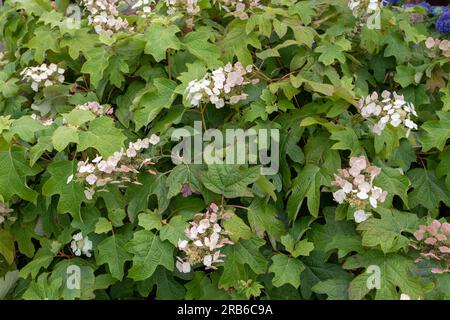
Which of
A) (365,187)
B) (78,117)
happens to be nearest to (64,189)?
(78,117)

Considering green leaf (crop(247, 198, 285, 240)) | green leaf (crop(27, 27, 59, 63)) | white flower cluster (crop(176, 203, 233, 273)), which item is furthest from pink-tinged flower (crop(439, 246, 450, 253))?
green leaf (crop(27, 27, 59, 63))

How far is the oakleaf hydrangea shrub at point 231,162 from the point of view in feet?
5.33

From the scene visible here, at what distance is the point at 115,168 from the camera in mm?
1697

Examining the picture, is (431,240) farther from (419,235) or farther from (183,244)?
(183,244)

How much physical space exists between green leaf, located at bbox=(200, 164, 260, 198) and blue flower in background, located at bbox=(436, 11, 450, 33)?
4.09 ft

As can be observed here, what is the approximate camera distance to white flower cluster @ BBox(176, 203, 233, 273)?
1.54 metres

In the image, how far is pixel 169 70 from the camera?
2025 mm

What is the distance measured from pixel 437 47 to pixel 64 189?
1.40 metres

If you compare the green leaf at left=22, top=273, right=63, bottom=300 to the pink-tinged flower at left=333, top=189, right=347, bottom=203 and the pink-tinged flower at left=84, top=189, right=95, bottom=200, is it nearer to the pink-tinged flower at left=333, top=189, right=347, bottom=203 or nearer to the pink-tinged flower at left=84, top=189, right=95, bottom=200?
the pink-tinged flower at left=84, top=189, right=95, bottom=200

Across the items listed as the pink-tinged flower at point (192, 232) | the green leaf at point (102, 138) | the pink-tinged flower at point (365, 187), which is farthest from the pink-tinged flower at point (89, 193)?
the pink-tinged flower at point (365, 187)

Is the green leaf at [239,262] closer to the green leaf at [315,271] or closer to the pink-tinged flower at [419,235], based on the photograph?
the green leaf at [315,271]

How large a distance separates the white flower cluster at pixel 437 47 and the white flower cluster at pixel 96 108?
46.2 inches
